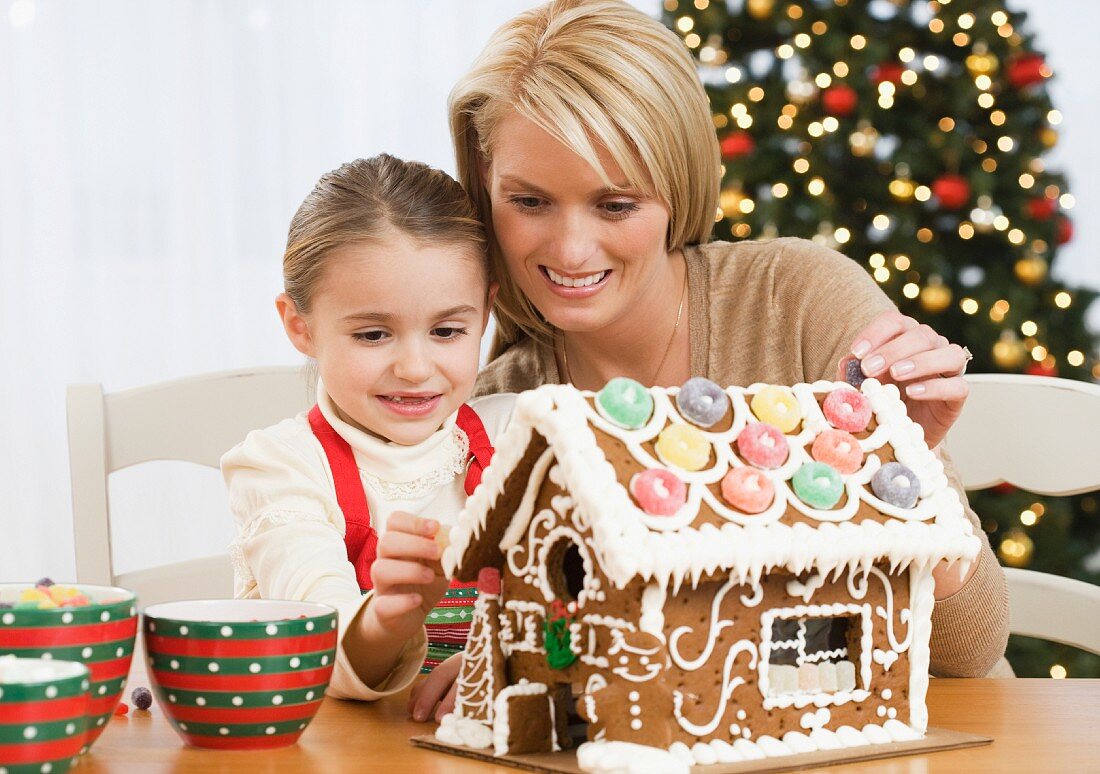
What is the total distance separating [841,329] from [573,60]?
0.54 meters

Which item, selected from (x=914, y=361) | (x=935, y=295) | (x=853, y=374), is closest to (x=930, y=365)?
(x=914, y=361)

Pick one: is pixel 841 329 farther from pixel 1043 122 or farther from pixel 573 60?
pixel 1043 122

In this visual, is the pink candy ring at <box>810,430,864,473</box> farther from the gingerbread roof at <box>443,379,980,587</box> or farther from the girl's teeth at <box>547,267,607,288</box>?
the girl's teeth at <box>547,267,607,288</box>

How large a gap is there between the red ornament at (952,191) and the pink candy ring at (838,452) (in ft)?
8.74

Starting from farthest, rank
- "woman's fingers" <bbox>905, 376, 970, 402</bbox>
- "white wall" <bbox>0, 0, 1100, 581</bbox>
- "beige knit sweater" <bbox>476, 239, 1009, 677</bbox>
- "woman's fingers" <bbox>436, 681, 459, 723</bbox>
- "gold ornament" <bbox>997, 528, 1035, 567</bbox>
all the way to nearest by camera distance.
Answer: "white wall" <bbox>0, 0, 1100, 581</bbox> → "gold ornament" <bbox>997, 528, 1035, 567</bbox> → "beige knit sweater" <bbox>476, 239, 1009, 677</bbox> → "woman's fingers" <bbox>905, 376, 970, 402</bbox> → "woman's fingers" <bbox>436, 681, 459, 723</bbox>

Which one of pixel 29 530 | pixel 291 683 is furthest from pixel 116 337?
pixel 291 683

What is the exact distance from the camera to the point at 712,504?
968 millimetres

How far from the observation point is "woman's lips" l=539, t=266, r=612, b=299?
1721mm

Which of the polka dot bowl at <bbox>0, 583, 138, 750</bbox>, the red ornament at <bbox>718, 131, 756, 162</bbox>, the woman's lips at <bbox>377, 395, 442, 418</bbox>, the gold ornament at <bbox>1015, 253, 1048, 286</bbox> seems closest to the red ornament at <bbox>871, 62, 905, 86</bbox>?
the red ornament at <bbox>718, 131, 756, 162</bbox>

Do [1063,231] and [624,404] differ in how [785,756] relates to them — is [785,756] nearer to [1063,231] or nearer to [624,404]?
[624,404]

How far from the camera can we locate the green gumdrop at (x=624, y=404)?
0.99 metres

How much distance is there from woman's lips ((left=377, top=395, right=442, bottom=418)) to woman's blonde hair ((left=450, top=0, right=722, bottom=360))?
1.02 ft

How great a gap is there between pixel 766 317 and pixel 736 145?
172 centimetres

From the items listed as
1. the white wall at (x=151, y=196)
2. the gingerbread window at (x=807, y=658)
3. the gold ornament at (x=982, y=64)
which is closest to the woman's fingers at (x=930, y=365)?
the gingerbread window at (x=807, y=658)
